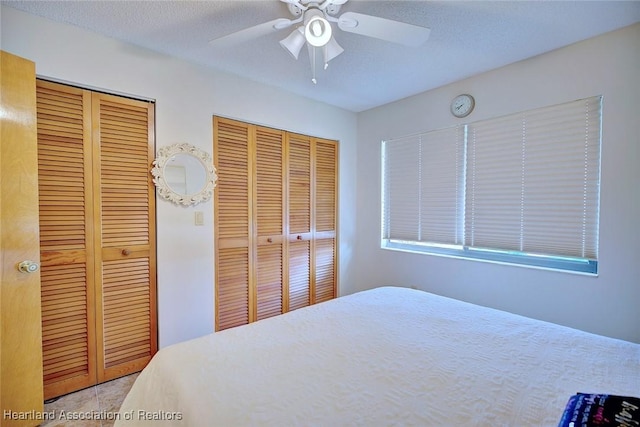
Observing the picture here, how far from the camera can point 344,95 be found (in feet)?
9.41

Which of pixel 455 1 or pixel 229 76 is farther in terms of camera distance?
pixel 229 76

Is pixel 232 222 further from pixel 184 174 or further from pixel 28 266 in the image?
pixel 28 266

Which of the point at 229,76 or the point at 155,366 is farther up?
the point at 229,76

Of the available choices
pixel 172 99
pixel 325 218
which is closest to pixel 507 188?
pixel 325 218

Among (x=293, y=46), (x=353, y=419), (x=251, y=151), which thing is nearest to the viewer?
(x=353, y=419)

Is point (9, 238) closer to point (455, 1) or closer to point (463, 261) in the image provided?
point (455, 1)

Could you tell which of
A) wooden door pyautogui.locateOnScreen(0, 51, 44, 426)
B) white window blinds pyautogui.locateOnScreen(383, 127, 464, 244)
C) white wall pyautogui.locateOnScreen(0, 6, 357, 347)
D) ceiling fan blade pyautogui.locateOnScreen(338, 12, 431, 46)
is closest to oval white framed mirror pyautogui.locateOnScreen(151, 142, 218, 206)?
white wall pyautogui.locateOnScreen(0, 6, 357, 347)

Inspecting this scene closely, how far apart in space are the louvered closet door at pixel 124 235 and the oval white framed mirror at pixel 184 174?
0.09 m

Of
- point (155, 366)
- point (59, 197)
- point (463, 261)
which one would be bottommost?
point (155, 366)

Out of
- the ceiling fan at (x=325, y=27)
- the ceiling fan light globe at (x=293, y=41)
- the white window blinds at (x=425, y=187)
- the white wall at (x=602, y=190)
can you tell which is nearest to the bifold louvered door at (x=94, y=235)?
the ceiling fan at (x=325, y=27)

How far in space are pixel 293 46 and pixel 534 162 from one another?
1939 mm

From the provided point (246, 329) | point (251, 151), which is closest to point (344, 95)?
point (251, 151)

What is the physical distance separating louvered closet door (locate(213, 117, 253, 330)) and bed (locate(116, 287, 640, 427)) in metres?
1.15

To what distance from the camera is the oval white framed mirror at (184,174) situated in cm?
209
